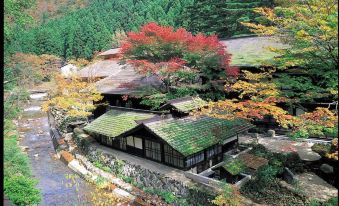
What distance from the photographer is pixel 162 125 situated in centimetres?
1521

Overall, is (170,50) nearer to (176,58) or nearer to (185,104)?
(176,58)

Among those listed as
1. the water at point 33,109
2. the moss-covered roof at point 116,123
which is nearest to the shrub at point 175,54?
the moss-covered roof at point 116,123

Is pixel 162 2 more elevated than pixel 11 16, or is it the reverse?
pixel 162 2

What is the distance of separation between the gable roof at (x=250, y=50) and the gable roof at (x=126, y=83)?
18.5 feet

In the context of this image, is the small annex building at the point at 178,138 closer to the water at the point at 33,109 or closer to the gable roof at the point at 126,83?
the gable roof at the point at 126,83

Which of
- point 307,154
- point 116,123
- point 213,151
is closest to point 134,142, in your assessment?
point 116,123

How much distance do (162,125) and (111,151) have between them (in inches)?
173

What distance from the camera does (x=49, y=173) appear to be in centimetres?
1758

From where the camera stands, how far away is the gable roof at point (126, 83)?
68.2ft

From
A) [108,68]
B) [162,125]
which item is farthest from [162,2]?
[162,125]

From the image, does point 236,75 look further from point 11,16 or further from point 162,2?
point 162,2

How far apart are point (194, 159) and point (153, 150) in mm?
2246

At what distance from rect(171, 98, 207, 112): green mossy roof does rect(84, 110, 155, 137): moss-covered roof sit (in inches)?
76.1

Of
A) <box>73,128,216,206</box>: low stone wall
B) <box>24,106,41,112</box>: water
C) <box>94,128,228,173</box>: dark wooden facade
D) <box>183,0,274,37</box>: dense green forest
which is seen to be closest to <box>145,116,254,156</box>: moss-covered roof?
<box>94,128,228,173</box>: dark wooden facade
